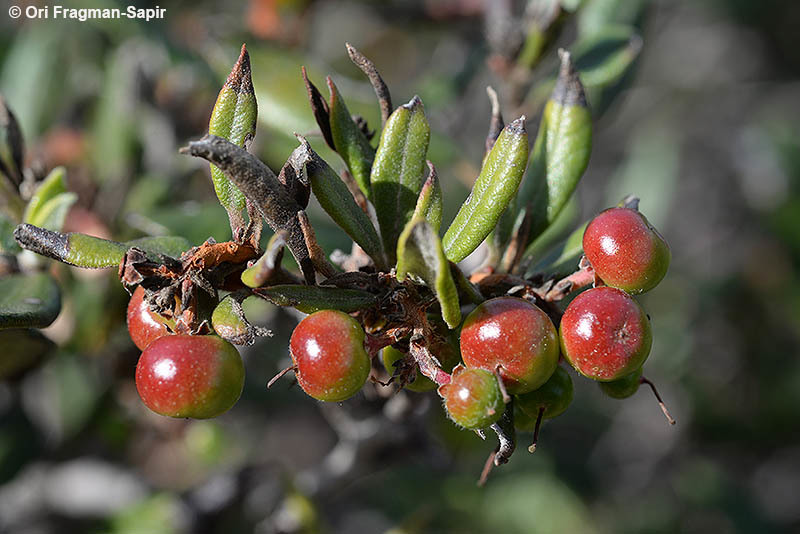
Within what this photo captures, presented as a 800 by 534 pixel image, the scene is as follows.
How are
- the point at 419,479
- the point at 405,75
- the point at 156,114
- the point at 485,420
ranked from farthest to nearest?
the point at 405,75
the point at 419,479
the point at 156,114
the point at 485,420

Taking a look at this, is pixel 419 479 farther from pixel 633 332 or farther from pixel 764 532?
pixel 633 332

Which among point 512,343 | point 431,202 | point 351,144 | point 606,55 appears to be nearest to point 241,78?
point 351,144

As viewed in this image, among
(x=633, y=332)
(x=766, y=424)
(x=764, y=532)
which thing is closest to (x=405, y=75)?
(x=766, y=424)

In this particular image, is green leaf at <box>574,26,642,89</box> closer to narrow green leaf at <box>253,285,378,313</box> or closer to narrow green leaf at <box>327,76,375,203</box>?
narrow green leaf at <box>327,76,375,203</box>

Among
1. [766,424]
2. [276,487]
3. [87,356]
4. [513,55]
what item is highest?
[513,55]

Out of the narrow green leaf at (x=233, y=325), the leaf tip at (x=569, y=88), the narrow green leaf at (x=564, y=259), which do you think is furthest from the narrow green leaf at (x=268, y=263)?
the leaf tip at (x=569, y=88)

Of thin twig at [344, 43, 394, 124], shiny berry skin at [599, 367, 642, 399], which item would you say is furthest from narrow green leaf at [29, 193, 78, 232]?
shiny berry skin at [599, 367, 642, 399]
